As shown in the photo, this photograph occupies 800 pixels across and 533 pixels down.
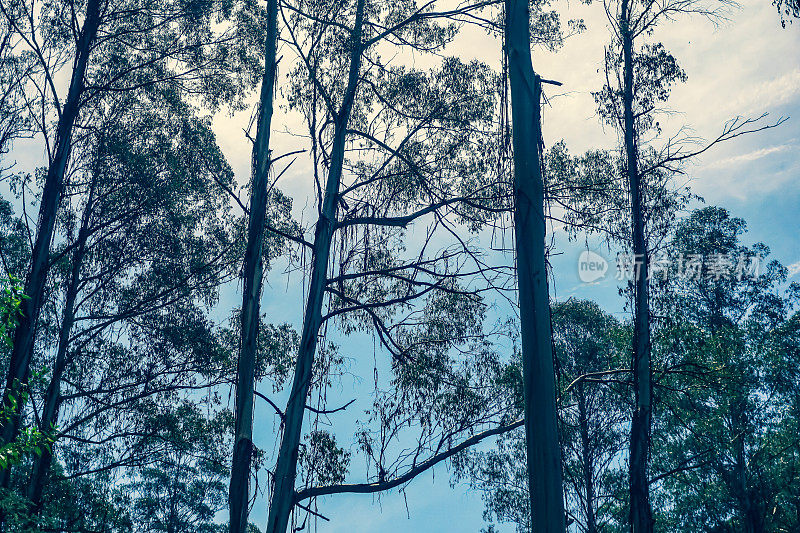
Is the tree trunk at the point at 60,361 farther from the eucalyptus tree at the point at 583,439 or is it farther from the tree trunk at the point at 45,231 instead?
the eucalyptus tree at the point at 583,439

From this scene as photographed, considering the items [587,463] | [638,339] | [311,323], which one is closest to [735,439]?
[587,463]

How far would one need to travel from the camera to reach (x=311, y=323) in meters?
7.64

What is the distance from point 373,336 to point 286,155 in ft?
8.83

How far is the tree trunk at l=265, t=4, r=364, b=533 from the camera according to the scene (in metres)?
6.89

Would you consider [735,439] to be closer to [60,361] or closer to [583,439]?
[583,439]

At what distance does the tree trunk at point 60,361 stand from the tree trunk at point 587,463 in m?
11.6

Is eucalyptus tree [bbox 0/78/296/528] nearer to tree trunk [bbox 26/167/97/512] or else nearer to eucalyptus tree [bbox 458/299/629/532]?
tree trunk [bbox 26/167/97/512]

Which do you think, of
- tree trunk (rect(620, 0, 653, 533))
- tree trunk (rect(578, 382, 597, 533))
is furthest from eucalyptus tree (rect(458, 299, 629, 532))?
tree trunk (rect(620, 0, 653, 533))

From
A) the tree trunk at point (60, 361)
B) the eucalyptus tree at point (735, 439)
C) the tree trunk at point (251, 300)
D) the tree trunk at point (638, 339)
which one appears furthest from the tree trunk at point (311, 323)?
the eucalyptus tree at point (735, 439)

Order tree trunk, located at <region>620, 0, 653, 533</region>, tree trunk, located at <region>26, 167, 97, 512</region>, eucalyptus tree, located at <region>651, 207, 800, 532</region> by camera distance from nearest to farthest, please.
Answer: tree trunk, located at <region>620, 0, 653, 533</region> → tree trunk, located at <region>26, 167, 97, 512</region> → eucalyptus tree, located at <region>651, 207, 800, 532</region>

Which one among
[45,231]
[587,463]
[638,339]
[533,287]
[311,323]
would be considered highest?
[45,231]

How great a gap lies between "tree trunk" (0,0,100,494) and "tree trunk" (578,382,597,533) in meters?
12.1

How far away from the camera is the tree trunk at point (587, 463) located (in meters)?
15.8

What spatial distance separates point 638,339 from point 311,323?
14.1 feet
